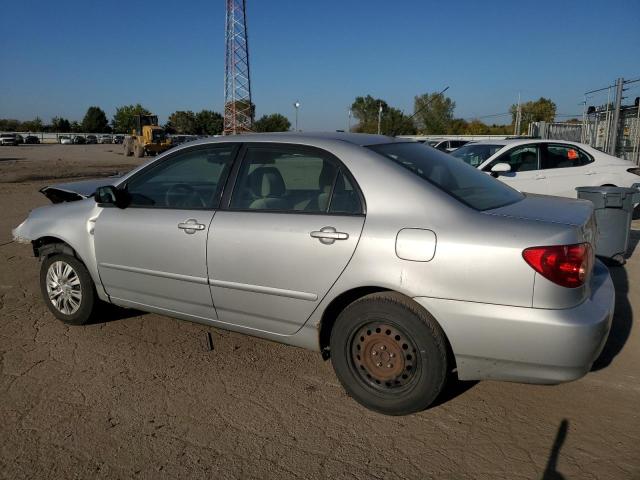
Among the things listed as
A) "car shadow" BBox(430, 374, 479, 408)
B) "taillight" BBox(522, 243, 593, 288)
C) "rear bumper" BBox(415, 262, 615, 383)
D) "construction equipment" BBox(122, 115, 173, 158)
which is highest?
"construction equipment" BBox(122, 115, 173, 158)

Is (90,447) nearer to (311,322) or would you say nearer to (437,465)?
(311,322)

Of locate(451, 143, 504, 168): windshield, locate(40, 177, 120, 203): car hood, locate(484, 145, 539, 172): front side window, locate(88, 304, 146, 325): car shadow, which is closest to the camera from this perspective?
locate(88, 304, 146, 325): car shadow

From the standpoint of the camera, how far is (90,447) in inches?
112

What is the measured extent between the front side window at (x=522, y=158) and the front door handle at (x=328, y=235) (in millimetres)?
6554

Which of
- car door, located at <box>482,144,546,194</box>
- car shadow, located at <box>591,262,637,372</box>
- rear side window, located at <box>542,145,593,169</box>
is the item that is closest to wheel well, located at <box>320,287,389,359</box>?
car shadow, located at <box>591,262,637,372</box>

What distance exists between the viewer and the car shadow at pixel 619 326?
12.8 ft

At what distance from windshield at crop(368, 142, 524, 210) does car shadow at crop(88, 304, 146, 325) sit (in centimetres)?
278

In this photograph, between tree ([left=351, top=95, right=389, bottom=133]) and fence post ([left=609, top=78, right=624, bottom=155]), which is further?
tree ([left=351, top=95, right=389, bottom=133])

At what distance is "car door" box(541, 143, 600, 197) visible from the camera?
28.7 ft

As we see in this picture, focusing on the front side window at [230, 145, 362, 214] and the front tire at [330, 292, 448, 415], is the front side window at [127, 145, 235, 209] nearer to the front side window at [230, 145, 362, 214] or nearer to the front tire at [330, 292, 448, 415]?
the front side window at [230, 145, 362, 214]

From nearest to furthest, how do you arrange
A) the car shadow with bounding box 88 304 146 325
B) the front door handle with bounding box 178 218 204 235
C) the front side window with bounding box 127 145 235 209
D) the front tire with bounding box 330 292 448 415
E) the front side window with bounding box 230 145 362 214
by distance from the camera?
1. the front tire with bounding box 330 292 448 415
2. the front side window with bounding box 230 145 362 214
3. the front door handle with bounding box 178 218 204 235
4. the front side window with bounding box 127 145 235 209
5. the car shadow with bounding box 88 304 146 325

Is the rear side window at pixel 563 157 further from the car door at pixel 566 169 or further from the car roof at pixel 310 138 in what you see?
the car roof at pixel 310 138

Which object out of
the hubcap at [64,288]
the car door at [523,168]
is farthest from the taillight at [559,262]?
the car door at [523,168]

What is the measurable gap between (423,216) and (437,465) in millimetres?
1275
